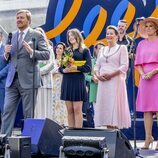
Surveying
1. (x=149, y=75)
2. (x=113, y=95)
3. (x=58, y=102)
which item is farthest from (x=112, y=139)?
(x=58, y=102)

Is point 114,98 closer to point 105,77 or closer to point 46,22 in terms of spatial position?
point 105,77

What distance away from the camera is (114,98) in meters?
6.79

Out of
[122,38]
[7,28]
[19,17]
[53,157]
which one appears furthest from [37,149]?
[7,28]

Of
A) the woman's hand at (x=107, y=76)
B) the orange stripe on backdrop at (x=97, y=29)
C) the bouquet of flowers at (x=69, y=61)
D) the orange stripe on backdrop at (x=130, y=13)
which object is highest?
the orange stripe on backdrop at (x=130, y=13)

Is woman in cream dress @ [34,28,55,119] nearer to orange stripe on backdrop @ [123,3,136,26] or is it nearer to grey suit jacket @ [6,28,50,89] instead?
orange stripe on backdrop @ [123,3,136,26]

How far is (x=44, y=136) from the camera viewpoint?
16.7 feet

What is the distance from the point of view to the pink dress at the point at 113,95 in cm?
676

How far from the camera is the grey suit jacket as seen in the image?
6262mm

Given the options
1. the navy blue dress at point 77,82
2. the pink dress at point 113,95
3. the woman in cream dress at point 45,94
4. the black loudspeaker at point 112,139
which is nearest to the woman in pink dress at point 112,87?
the pink dress at point 113,95

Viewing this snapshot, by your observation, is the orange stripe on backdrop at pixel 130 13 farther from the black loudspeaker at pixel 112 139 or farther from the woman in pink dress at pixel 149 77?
the black loudspeaker at pixel 112 139

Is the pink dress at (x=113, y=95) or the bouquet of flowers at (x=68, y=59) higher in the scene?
the bouquet of flowers at (x=68, y=59)

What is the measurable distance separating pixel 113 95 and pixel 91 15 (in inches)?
96.2

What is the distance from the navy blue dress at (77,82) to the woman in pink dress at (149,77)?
862mm

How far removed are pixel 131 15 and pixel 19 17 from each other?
2.73 m
